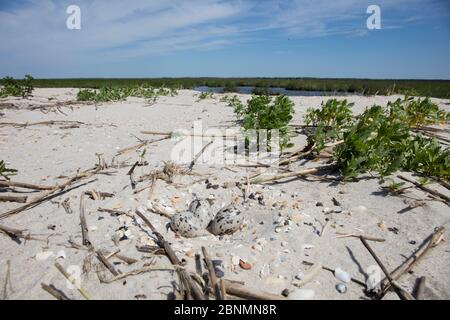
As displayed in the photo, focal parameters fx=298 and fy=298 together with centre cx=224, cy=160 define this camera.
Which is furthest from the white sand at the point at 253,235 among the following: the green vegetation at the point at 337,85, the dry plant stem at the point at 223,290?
the green vegetation at the point at 337,85

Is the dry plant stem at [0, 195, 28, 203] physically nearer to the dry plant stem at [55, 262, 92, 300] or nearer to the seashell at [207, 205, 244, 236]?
the dry plant stem at [55, 262, 92, 300]

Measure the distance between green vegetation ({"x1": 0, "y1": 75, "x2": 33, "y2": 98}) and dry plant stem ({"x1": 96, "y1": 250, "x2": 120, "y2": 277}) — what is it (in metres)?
11.2

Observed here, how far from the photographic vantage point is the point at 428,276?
2.11 metres

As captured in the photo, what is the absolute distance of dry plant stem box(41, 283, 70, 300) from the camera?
1.96m

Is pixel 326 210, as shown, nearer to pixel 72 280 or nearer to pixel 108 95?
pixel 72 280

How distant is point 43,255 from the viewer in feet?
7.67

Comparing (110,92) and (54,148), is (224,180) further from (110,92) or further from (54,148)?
(110,92)

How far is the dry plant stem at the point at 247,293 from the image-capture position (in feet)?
6.30

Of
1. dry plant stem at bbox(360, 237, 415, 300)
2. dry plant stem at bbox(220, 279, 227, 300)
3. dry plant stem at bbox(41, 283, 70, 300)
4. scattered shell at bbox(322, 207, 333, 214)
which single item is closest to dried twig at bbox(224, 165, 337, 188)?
scattered shell at bbox(322, 207, 333, 214)

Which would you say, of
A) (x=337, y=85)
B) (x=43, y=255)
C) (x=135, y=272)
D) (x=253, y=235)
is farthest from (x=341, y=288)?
(x=337, y=85)

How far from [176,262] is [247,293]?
0.59 meters

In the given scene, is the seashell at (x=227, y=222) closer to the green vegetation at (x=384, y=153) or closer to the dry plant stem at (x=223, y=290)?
the dry plant stem at (x=223, y=290)

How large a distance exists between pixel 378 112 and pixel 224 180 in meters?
2.44
